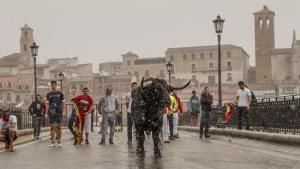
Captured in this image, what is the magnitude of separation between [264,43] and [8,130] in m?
122

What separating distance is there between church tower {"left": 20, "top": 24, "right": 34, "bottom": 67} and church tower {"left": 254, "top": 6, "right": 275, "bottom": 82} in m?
54.9

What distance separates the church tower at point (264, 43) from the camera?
131 metres

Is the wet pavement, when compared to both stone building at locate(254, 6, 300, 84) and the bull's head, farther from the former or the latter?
stone building at locate(254, 6, 300, 84)

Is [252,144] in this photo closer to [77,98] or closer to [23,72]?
[77,98]

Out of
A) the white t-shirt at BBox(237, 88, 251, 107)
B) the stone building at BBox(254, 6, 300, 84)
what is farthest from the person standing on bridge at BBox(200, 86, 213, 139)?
the stone building at BBox(254, 6, 300, 84)

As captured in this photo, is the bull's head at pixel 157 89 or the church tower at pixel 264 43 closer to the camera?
the bull's head at pixel 157 89

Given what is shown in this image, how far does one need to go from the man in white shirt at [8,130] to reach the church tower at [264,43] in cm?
11392

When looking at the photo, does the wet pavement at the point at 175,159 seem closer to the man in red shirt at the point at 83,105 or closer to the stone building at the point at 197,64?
the man in red shirt at the point at 83,105

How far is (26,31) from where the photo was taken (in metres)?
160

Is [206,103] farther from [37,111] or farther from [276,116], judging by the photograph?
[37,111]

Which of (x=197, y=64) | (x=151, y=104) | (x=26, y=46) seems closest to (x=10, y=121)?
(x=151, y=104)

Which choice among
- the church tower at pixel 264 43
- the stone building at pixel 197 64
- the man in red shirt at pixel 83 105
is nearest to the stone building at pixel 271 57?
the church tower at pixel 264 43

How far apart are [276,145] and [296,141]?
939 mm

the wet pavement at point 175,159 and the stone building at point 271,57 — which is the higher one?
the stone building at point 271,57
